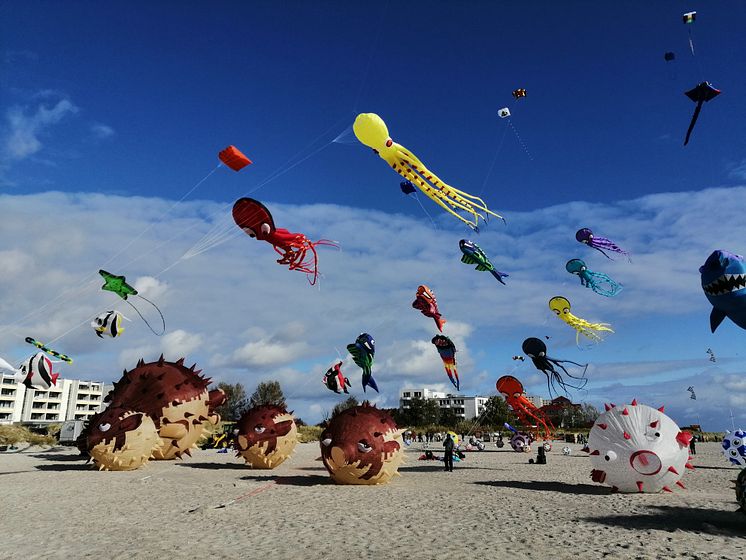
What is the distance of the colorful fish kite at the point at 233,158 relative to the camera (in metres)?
17.5

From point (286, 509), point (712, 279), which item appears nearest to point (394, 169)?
point (712, 279)

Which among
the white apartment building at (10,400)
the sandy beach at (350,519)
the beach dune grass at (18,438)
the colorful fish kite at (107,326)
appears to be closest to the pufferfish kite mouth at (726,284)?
the sandy beach at (350,519)

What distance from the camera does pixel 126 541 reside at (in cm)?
936

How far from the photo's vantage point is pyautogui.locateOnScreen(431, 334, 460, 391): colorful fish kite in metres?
37.5

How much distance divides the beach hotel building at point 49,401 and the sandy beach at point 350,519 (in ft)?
267

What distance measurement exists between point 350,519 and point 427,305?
2504 cm

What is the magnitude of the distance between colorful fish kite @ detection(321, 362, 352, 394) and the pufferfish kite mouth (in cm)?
2868

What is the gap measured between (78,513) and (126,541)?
3.53m

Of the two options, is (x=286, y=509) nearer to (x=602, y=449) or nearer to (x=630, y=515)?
(x=630, y=515)

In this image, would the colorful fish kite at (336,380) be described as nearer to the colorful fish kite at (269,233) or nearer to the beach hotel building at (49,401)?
the colorful fish kite at (269,233)

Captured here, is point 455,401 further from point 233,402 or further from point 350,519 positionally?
point 350,519

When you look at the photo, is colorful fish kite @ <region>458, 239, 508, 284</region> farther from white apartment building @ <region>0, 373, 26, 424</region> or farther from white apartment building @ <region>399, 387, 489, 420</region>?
white apartment building @ <region>399, 387, 489, 420</region>

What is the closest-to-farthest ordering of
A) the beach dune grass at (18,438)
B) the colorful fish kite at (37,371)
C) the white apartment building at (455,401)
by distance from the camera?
the colorful fish kite at (37,371)
the beach dune grass at (18,438)
the white apartment building at (455,401)

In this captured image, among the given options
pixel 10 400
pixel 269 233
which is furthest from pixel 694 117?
pixel 10 400
